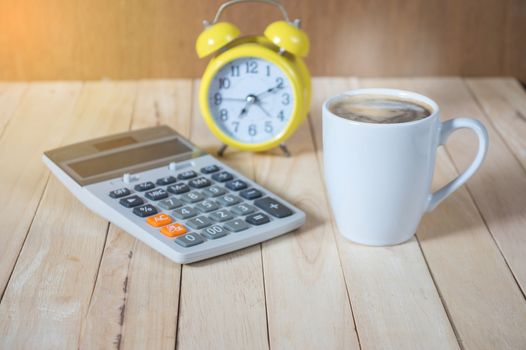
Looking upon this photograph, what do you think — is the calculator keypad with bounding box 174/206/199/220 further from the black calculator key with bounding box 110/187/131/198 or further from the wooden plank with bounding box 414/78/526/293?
the wooden plank with bounding box 414/78/526/293

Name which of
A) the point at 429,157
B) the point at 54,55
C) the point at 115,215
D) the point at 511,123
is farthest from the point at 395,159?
the point at 54,55

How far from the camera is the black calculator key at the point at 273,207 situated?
0.78 metres

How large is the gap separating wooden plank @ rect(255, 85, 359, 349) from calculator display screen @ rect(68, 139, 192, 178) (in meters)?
0.10

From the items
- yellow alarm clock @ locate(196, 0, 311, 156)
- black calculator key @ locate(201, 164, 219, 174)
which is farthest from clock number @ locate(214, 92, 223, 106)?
black calculator key @ locate(201, 164, 219, 174)

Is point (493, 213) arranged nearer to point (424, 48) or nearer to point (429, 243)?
point (429, 243)

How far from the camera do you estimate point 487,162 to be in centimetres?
94

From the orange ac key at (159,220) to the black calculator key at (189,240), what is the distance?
0.03 metres

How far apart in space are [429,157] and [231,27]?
311mm

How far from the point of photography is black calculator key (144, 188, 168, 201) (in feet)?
2.61

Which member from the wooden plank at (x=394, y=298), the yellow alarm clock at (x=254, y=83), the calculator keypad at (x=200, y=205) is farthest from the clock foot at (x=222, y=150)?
the wooden plank at (x=394, y=298)

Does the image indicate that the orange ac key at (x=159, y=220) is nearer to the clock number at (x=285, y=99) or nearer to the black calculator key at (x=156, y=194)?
the black calculator key at (x=156, y=194)

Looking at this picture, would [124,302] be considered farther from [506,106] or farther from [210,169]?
[506,106]

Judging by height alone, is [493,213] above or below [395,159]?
below

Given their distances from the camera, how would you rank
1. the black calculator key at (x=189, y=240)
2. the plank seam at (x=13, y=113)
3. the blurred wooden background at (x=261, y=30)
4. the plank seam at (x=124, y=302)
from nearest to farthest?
1. the plank seam at (x=124, y=302)
2. the black calculator key at (x=189, y=240)
3. the plank seam at (x=13, y=113)
4. the blurred wooden background at (x=261, y=30)
